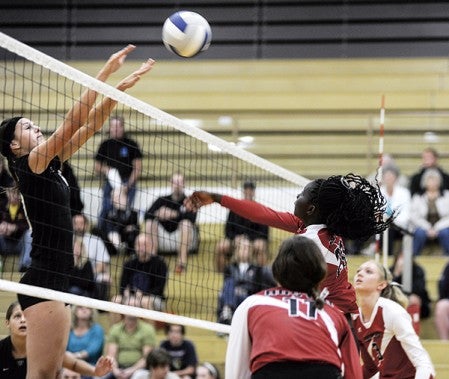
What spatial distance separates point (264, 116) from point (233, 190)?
2266 mm

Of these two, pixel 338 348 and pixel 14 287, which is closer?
pixel 338 348

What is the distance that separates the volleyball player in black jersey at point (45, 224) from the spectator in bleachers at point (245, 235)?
200 inches

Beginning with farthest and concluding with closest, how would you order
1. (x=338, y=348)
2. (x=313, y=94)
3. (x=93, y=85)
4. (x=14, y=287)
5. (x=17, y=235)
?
(x=313, y=94)
(x=17, y=235)
(x=93, y=85)
(x=14, y=287)
(x=338, y=348)

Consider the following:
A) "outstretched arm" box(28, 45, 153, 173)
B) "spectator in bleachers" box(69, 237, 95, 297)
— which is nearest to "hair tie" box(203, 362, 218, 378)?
"spectator in bleachers" box(69, 237, 95, 297)

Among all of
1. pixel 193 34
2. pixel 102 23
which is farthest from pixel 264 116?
pixel 193 34

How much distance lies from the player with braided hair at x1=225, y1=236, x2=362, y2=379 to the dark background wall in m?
12.3

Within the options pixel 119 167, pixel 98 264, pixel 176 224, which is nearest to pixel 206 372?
pixel 176 224

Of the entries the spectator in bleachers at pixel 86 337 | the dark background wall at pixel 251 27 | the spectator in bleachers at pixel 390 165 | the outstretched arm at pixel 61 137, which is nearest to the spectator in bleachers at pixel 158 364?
the spectator in bleachers at pixel 86 337

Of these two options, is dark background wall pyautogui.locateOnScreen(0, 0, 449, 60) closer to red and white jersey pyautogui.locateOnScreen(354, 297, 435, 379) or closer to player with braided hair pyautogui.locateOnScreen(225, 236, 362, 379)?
red and white jersey pyautogui.locateOnScreen(354, 297, 435, 379)

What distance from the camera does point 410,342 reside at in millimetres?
7191

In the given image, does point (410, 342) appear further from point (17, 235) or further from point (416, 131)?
point (416, 131)

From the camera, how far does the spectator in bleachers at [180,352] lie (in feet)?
36.9

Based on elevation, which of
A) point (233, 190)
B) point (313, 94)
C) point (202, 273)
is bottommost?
point (202, 273)

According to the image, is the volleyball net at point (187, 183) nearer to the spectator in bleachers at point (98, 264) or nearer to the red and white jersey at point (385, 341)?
the spectator in bleachers at point (98, 264)
